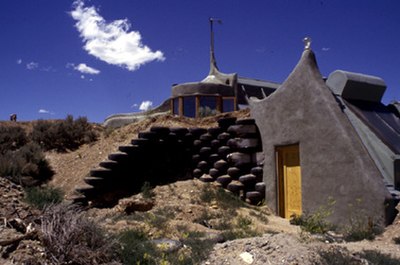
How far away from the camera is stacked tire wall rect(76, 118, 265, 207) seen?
13000mm

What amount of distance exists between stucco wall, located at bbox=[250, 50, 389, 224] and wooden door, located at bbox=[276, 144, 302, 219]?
19 cm

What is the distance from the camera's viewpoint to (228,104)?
1916 cm

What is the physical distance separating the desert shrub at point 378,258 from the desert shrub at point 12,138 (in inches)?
559

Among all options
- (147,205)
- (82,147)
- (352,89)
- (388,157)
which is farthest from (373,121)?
(82,147)

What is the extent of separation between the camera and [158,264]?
6562 millimetres

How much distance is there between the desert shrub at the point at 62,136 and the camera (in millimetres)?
18091

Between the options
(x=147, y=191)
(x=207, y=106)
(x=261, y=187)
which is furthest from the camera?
(x=207, y=106)

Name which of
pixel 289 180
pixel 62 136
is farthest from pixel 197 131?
pixel 62 136

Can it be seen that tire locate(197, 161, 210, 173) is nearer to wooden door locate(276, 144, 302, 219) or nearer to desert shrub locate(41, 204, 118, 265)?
wooden door locate(276, 144, 302, 219)

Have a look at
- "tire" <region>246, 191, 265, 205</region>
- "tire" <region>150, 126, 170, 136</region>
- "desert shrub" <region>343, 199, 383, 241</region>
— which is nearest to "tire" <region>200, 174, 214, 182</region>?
"tire" <region>246, 191, 265, 205</region>

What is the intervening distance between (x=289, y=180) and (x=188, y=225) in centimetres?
349

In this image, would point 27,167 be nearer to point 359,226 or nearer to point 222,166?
point 222,166

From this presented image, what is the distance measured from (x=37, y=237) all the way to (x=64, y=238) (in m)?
0.47

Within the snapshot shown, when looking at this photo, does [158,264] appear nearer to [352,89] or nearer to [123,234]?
[123,234]
